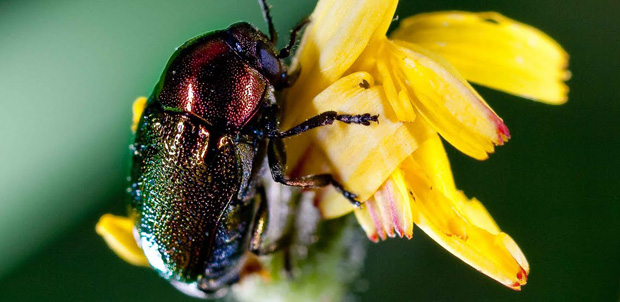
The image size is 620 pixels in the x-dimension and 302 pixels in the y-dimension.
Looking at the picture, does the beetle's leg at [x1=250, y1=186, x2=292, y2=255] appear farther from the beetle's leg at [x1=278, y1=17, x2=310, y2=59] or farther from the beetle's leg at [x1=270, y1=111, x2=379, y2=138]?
the beetle's leg at [x1=278, y1=17, x2=310, y2=59]

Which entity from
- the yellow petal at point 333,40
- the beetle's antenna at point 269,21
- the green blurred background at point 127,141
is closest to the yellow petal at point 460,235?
the yellow petal at point 333,40

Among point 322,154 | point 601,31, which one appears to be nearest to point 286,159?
point 322,154

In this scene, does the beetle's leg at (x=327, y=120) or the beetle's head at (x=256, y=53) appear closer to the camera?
the beetle's leg at (x=327, y=120)

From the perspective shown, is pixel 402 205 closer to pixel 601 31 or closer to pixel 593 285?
pixel 593 285

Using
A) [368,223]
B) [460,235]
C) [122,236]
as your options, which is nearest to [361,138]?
[368,223]

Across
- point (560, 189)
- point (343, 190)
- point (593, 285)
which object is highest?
point (343, 190)

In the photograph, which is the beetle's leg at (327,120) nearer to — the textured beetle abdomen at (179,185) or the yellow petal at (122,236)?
the textured beetle abdomen at (179,185)

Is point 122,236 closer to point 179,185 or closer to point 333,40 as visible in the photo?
point 179,185
